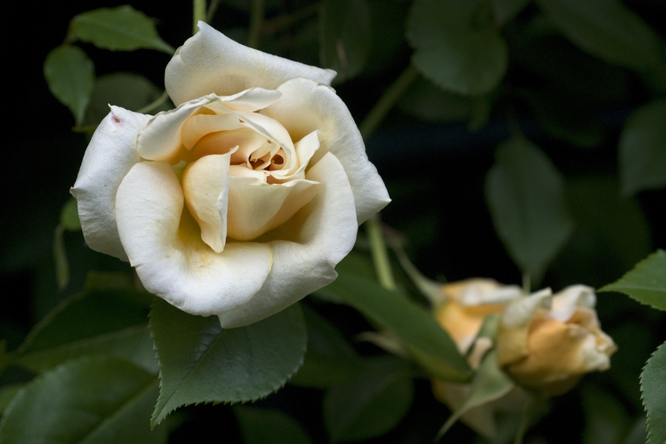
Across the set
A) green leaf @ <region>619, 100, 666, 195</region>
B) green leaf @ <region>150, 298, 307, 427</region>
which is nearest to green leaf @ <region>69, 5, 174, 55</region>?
green leaf @ <region>150, 298, 307, 427</region>

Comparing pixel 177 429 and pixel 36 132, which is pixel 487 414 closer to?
pixel 177 429

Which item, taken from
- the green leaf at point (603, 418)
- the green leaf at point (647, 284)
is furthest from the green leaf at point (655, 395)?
the green leaf at point (603, 418)

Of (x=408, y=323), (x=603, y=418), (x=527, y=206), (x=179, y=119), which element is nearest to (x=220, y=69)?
(x=179, y=119)

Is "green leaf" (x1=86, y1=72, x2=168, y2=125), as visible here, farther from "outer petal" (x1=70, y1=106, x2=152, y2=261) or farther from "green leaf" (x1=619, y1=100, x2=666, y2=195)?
"green leaf" (x1=619, y1=100, x2=666, y2=195)

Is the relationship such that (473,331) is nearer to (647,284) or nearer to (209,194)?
(647,284)

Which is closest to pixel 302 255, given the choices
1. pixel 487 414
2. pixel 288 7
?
pixel 487 414

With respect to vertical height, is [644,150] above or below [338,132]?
below

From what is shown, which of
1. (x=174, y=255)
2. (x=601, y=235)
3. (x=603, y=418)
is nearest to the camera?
(x=174, y=255)
